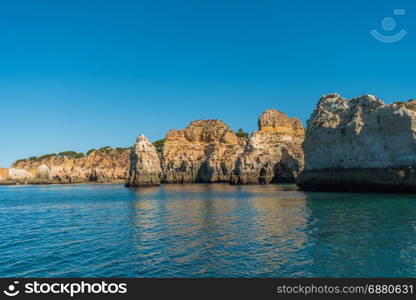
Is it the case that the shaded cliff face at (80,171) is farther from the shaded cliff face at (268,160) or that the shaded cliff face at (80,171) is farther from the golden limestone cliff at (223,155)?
the shaded cliff face at (268,160)

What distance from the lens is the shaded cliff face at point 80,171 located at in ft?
559

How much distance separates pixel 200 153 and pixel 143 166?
43572mm

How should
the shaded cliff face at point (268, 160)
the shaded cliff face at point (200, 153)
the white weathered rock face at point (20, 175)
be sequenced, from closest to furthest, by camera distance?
1. the shaded cliff face at point (268, 160)
2. the shaded cliff face at point (200, 153)
3. the white weathered rock face at point (20, 175)

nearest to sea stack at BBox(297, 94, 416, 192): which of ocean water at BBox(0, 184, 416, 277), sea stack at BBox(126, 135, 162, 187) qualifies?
ocean water at BBox(0, 184, 416, 277)

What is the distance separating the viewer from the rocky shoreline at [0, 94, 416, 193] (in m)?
47.7

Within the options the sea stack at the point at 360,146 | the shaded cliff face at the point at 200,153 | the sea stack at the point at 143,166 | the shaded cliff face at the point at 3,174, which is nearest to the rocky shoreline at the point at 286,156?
the shaded cliff face at the point at 200,153

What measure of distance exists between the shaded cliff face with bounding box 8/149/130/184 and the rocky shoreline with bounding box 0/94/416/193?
0.48 meters

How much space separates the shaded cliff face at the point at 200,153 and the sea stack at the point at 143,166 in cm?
2929

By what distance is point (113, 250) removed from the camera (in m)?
18.7

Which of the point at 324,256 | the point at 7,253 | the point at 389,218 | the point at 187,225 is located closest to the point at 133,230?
the point at 187,225

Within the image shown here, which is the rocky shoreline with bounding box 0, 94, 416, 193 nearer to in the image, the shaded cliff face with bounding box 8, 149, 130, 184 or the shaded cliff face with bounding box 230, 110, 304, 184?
the shaded cliff face with bounding box 230, 110, 304, 184

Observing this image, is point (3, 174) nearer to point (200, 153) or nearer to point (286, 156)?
point (200, 153)

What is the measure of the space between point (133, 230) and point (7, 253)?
8.51 metres

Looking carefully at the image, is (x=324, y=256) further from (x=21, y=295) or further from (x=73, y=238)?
(x=73, y=238)
